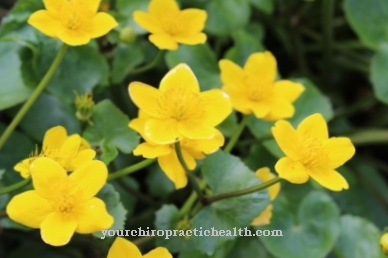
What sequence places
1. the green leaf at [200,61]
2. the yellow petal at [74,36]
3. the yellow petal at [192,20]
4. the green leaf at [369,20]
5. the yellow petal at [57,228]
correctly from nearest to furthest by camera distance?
the yellow petal at [57,228]
the yellow petal at [74,36]
the yellow petal at [192,20]
the green leaf at [200,61]
the green leaf at [369,20]

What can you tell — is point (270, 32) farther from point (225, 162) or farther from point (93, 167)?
point (93, 167)

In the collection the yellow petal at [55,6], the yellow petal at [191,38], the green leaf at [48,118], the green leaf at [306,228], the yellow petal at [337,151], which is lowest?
the green leaf at [306,228]

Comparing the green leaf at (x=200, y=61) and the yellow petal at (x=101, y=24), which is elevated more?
the yellow petal at (x=101, y=24)

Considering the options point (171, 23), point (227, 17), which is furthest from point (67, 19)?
point (227, 17)

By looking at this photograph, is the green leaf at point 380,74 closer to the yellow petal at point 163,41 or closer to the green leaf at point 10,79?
the yellow petal at point 163,41

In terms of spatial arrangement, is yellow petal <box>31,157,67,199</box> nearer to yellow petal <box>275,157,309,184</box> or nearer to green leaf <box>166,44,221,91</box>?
yellow petal <box>275,157,309,184</box>

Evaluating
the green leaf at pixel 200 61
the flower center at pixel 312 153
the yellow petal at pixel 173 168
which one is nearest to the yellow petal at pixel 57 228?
the yellow petal at pixel 173 168
